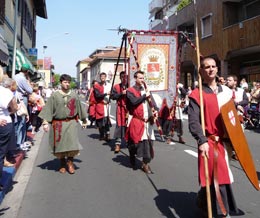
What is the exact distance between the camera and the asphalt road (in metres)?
5.19

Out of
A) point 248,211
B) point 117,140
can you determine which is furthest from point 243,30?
point 248,211

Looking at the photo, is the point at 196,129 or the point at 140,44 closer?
the point at 196,129

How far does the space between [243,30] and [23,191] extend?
1872cm

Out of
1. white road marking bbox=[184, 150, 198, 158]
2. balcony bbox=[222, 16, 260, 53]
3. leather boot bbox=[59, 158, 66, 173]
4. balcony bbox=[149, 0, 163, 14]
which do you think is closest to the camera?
leather boot bbox=[59, 158, 66, 173]

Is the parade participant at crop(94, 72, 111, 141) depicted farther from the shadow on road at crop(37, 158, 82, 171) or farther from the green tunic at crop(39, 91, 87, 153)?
the green tunic at crop(39, 91, 87, 153)

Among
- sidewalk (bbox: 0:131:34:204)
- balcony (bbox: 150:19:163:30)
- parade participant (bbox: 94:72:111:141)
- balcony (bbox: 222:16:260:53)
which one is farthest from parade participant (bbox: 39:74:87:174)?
balcony (bbox: 150:19:163:30)

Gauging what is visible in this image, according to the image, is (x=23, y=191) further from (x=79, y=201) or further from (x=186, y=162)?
(x=186, y=162)

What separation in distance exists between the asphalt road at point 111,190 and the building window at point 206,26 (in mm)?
19566

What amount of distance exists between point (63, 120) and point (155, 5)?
142 feet

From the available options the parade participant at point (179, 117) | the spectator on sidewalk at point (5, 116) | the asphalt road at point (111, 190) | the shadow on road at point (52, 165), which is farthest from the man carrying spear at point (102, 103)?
the spectator on sidewalk at point (5, 116)

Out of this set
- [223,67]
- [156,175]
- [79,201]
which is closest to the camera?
[79,201]

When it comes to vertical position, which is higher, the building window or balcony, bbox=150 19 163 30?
balcony, bbox=150 19 163 30

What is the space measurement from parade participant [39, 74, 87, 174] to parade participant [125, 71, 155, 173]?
1.03 m

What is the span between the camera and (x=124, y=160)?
28.7ft
